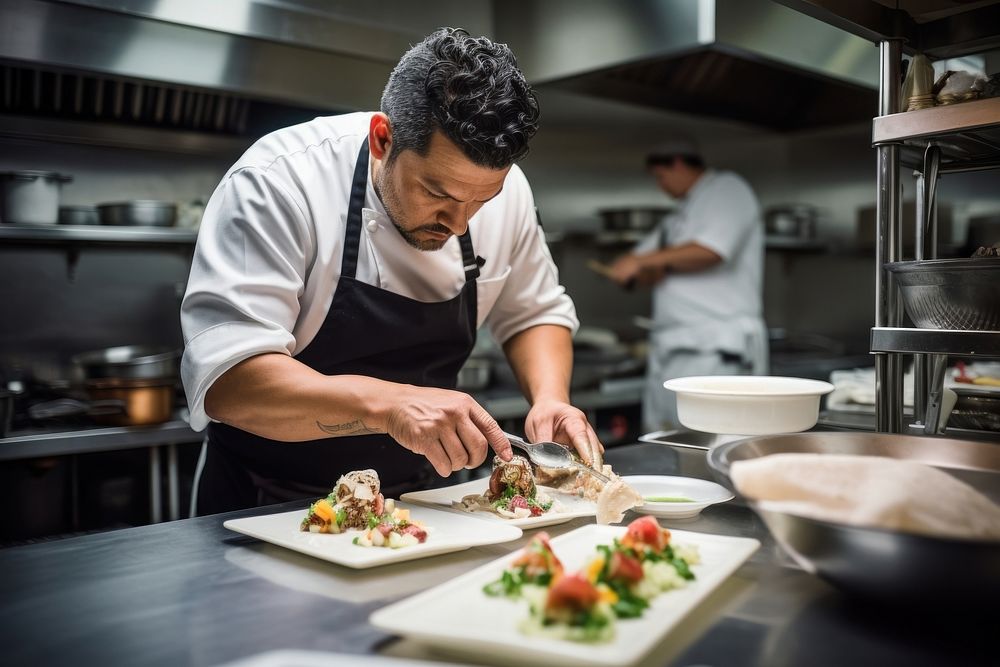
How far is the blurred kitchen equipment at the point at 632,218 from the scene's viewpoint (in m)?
4.98

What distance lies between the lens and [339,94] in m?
3.54

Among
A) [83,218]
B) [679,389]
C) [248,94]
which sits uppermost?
[248,94]

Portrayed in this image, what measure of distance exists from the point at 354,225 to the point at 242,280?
12.1 inches

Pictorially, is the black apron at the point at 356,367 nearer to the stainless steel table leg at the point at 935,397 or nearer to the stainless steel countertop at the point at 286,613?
the stainless steel countertop at the point at 286,613

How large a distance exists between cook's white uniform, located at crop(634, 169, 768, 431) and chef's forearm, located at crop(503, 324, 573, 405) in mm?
2153

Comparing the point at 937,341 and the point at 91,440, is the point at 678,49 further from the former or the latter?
the point at 91,440

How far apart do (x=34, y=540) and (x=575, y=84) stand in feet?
9.79

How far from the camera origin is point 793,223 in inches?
206

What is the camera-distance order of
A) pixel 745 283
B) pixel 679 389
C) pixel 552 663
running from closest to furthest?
1. pixel 552 663
2. pixel 679 389
3. pixel 745 283

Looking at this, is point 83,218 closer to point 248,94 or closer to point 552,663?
point 248,94

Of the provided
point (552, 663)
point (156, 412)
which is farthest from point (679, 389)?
point (156, 412)

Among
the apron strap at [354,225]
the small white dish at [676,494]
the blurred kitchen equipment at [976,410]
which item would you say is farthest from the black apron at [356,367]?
the blurred kitchen equipment at [976,410]

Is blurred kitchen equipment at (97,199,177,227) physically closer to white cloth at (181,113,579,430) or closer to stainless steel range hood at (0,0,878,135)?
stainless steel range hood at (0,0,878,135)

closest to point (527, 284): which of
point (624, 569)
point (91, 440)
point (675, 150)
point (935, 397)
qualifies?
point (935, 397)
